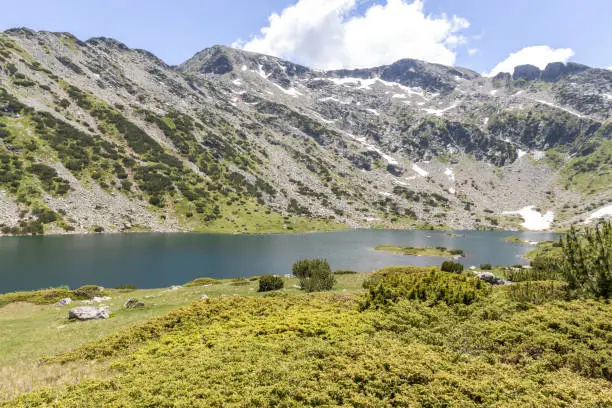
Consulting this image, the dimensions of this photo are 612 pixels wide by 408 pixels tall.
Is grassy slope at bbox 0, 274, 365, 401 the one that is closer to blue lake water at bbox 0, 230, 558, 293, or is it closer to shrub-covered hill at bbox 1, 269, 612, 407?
shrub-covered hill at bbox 1, 269, 612, 407

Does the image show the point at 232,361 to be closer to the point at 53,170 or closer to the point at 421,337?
the point at 421,337

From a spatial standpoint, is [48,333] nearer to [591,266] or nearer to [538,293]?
[538,293]

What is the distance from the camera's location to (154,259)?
78.9 m

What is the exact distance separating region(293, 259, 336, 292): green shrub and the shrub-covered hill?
15358mm

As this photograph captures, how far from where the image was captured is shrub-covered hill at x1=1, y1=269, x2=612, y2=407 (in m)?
9.07

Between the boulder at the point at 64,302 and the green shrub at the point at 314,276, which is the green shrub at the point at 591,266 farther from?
the boulder at the point at 64,302

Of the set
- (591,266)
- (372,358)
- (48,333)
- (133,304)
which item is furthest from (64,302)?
(591,266)

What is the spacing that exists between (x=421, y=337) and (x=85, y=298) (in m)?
38.1

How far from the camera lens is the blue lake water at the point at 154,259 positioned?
194ft

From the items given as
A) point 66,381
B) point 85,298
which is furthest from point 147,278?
point 66,381

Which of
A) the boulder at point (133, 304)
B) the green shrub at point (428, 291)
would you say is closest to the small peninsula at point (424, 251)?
the boulder at point (133, 304)

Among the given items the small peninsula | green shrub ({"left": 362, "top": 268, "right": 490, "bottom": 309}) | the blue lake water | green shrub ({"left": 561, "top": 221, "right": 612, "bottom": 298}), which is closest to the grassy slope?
green shrub ({"left": 362, "top": 268, "right": 490, "bottom": 309})

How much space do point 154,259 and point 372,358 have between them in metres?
79.1

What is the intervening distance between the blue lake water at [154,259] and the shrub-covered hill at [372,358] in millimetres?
48868
